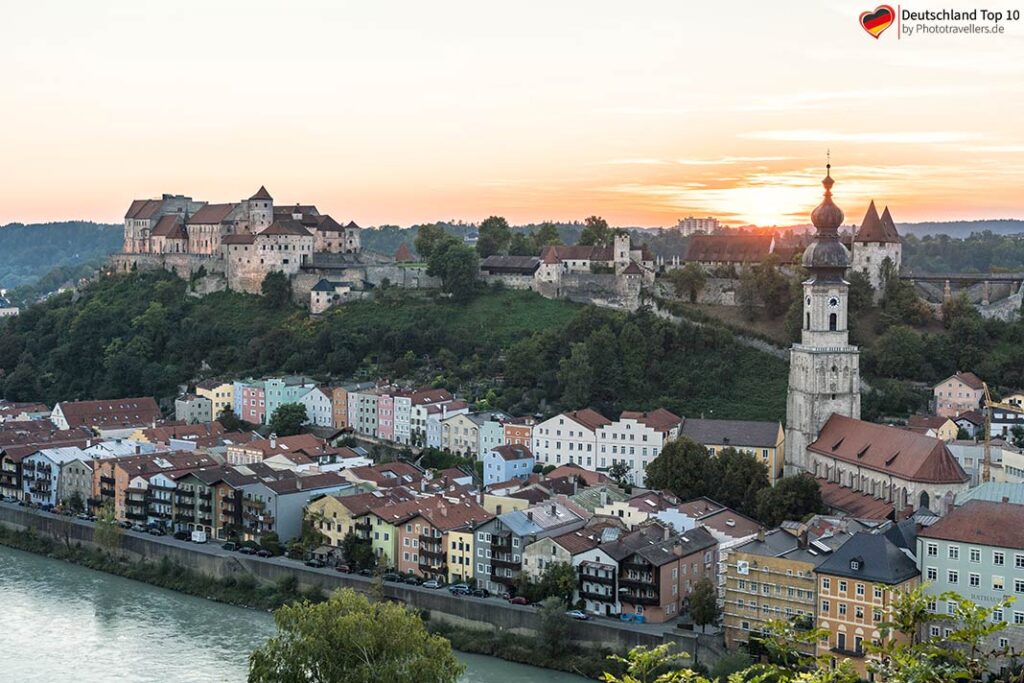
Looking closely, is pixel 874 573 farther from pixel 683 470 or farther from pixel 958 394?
pixel 958 394

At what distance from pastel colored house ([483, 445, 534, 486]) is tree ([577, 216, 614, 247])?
18574 millimetres

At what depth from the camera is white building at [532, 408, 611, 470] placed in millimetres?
34031

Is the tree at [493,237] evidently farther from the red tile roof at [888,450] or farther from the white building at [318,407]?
the red tile roof at [888,450]

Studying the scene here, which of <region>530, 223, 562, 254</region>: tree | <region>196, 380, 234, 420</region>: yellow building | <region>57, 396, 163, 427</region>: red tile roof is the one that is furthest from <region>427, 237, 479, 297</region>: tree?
<region>57, 396, 163, 427</region>: red tile roof

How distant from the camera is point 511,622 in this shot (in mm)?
23391

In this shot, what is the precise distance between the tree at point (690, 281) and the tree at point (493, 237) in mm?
10525

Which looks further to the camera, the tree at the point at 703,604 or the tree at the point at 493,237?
the tree at the point at 493,237

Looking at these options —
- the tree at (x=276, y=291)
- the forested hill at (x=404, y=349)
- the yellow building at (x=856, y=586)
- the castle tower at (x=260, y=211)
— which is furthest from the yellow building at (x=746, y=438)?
the castle tower at (x=260, y=211)

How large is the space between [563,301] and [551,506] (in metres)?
20.2

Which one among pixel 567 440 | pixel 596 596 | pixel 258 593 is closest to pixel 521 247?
pixel 567 440

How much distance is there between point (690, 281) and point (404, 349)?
416 inches

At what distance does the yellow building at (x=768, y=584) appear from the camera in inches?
846

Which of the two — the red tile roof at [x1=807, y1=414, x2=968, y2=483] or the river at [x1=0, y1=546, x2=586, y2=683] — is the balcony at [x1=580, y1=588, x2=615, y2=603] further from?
the red tile roof at [x1=807, y1=414, x2=968, y2=483]

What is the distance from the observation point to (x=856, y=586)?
806 inches
